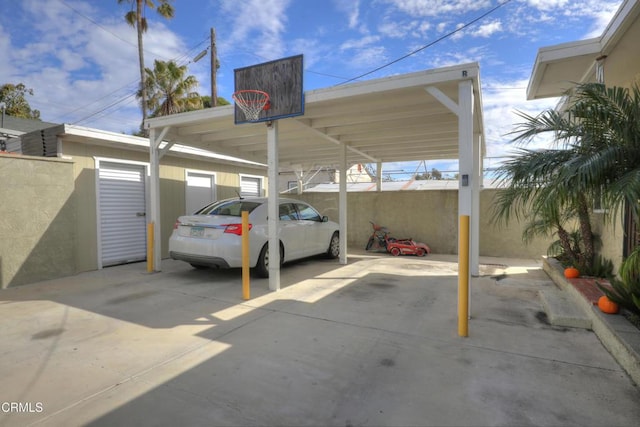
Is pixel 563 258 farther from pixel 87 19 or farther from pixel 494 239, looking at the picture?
pixel 87 19

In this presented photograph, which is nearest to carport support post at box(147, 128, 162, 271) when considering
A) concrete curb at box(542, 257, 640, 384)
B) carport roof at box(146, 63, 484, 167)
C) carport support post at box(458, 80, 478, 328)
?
carport roof at box(146, 63, 484, 167)

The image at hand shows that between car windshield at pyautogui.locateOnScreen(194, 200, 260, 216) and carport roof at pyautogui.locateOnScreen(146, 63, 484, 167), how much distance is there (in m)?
1.43

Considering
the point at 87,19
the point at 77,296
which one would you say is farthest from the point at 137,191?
the point at 87,19

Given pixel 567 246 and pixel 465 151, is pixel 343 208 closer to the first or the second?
pixel 465 151

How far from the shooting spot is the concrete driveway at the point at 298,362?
2207mm

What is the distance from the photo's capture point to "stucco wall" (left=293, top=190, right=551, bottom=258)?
8.95m

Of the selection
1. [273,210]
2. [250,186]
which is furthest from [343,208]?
[250,186]

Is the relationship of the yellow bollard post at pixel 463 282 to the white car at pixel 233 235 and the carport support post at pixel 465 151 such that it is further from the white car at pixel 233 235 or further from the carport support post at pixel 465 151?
the white car at pixel 233 235

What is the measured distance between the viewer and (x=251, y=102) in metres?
5.41

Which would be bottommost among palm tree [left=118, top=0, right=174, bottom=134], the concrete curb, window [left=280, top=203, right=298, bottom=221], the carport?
the concrete curb

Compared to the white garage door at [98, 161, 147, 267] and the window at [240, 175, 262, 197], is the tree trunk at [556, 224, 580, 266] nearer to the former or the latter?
the window at [240, 175, 262, 197]

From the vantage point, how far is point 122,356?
9.91ft

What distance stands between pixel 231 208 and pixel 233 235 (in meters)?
0.88

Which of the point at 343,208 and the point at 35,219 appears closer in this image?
the point at 35,219
